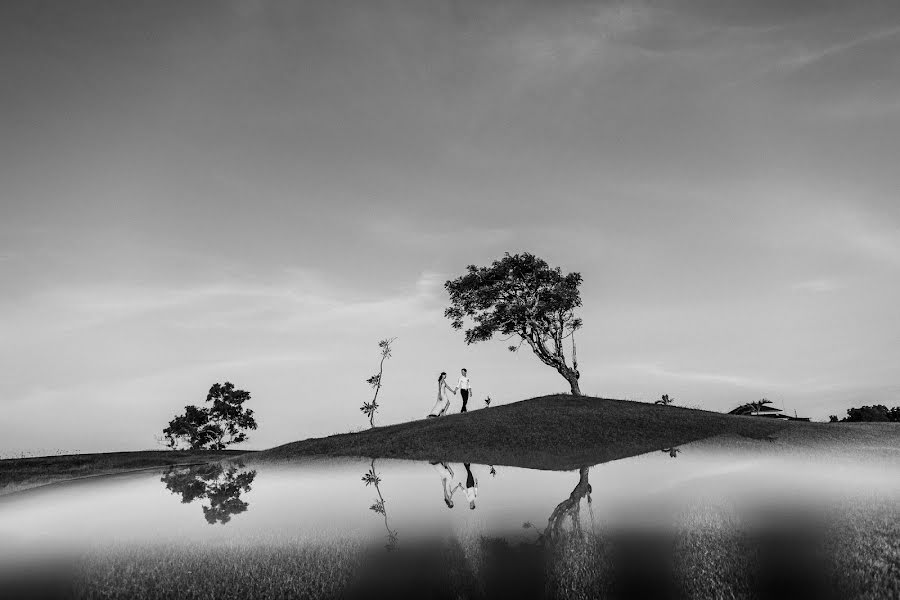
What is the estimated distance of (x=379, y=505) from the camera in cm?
1474

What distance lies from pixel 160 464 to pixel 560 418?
91.3 ft

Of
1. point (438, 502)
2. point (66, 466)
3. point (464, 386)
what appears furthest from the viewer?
point (464, 386)

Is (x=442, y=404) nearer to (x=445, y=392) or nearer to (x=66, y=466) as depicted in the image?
(x=445, y=392)

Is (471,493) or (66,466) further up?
(66,466)

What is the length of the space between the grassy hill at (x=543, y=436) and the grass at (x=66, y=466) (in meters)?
9.29

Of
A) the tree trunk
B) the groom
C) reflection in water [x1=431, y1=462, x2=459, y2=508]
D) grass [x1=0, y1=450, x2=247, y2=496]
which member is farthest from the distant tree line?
grass [x1=0, y1=450, x2=247, y2=496]

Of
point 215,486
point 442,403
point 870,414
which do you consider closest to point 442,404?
point 442,403

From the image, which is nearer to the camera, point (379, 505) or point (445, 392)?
point (379, 505)

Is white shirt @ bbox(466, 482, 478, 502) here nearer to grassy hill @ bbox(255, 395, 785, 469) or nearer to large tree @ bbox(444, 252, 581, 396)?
grassy hill @ bbox(255, 395, 785, 469)

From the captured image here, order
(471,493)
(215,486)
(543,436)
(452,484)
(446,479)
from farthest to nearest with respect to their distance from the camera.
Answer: (543,436)
(215,486)
(446,479)
(452,484)
(471,493)

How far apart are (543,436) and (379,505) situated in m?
14.8

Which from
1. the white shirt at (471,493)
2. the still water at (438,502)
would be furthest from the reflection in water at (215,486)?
the white shirt at (471,493)

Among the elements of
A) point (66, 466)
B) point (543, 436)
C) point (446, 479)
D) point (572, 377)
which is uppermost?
point (572, 377)

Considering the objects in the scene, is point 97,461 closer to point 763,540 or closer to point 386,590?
point 386,590
